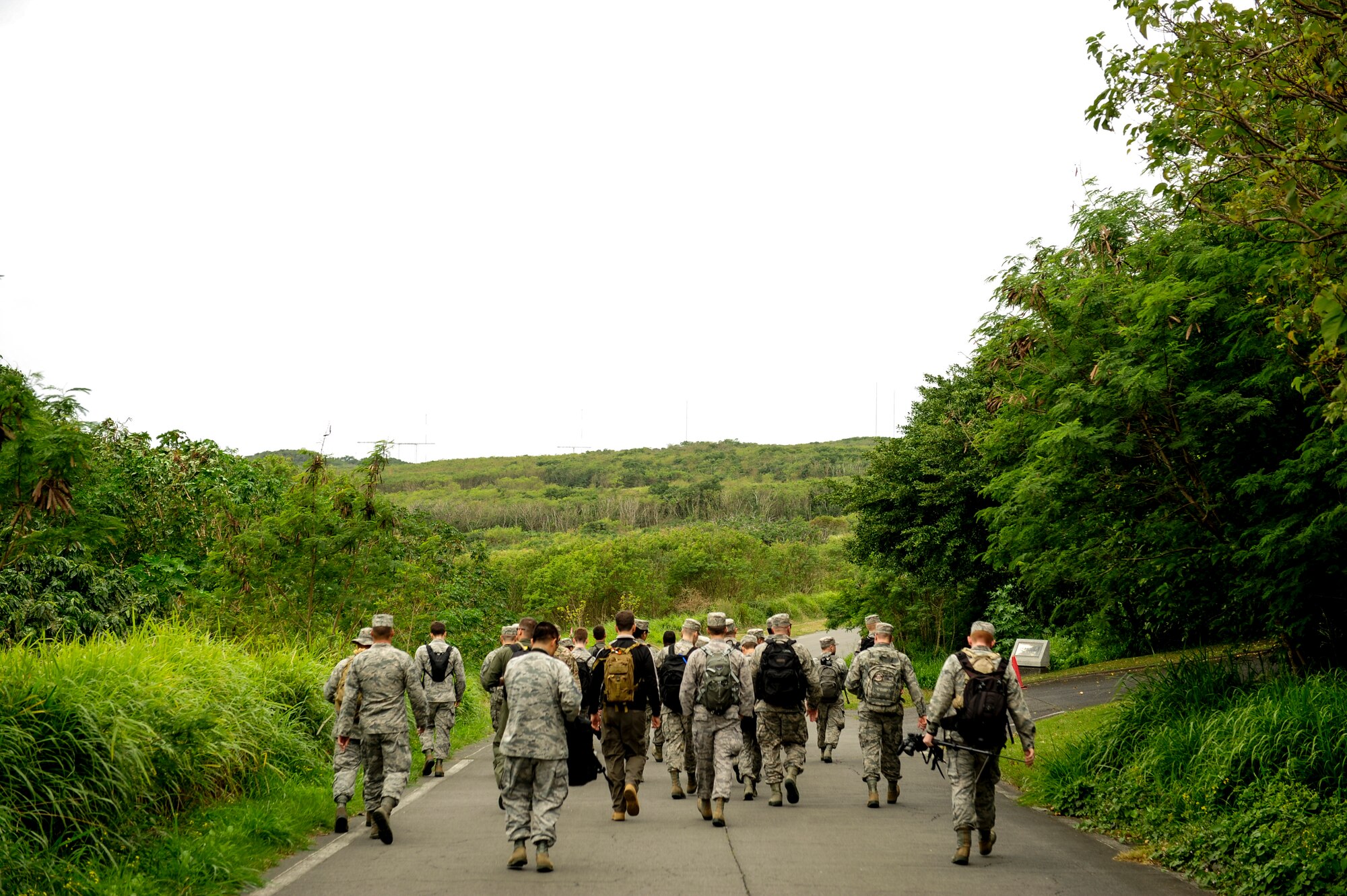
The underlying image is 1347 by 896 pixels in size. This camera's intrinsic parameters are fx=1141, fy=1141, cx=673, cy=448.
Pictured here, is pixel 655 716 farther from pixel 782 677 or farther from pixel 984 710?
pixel 984 710

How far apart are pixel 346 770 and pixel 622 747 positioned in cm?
257

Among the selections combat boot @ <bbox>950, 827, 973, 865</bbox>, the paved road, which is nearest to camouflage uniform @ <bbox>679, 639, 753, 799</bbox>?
the paved road

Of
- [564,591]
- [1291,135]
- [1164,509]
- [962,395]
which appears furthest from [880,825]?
[564,591]

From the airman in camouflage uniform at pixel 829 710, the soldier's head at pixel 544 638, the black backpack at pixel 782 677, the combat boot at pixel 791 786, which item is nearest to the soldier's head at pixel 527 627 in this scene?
the soldier's head at pixel 544 638

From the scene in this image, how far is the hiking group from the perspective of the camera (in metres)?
8.95

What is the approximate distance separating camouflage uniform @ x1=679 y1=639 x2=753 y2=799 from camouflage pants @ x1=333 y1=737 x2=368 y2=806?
3.08 metres

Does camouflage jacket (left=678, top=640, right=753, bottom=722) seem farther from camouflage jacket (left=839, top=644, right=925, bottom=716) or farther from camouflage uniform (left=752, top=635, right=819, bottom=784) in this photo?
camouflage jacket (left=839, top=644, right=925, bottom=716)

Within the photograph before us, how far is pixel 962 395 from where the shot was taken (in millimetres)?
30266

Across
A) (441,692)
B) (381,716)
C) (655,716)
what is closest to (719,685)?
(655,716)

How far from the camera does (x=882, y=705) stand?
12070 mm

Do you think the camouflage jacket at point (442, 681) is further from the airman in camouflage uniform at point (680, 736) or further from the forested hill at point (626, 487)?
the forested hill at point (626, 487)

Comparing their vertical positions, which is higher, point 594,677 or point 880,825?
point 594,677

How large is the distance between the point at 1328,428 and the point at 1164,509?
2.30 m

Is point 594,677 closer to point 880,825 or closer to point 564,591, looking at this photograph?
point 880,825
